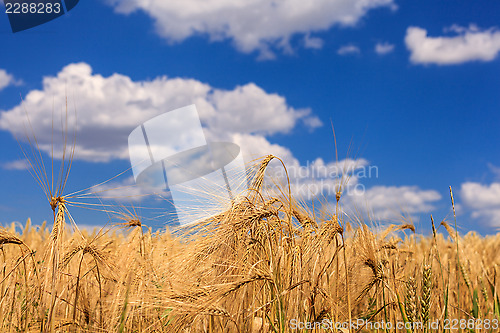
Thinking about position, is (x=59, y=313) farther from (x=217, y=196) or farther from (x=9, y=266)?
(x=217, y=196)

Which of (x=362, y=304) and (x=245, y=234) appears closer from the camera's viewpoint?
(x=245, y=234)

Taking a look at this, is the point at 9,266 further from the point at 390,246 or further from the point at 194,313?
the point at 390,246

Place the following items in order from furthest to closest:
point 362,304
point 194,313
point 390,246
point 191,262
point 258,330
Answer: point 362,304, point 390,246, point 191,262, point 258,330, point 194,313

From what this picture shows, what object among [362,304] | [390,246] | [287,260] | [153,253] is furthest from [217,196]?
[362,304]

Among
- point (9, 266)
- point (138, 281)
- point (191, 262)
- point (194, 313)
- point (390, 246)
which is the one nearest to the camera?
point (194, 313)

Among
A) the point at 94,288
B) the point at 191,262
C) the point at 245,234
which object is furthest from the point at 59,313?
the point at 245,234

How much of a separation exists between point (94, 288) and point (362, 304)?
9.03 ft

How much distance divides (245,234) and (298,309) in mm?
535

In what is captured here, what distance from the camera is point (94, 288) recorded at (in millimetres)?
3590

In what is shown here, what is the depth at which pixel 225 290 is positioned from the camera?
81.9 inches

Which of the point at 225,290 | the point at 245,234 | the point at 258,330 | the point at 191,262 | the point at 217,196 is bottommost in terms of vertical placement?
the point at 258,330

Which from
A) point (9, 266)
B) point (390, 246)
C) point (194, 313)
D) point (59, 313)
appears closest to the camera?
point (194, 313)

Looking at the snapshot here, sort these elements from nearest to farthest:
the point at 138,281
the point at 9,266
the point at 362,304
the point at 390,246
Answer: the point at 138,281
the point at 9,266
the point at 390,246
the point at 362,304

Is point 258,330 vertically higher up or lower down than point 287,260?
lower down
